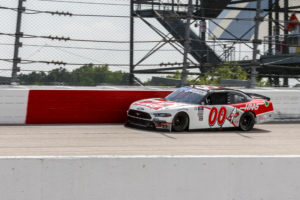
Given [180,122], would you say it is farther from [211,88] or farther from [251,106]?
[251,106]

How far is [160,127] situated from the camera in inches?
448

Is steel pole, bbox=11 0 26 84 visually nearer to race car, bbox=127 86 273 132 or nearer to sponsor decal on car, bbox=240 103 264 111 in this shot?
race car, bbox=127 86 273 132

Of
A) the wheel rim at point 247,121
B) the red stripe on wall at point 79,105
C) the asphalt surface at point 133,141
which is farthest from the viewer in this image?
the wheel rim at point 247,121

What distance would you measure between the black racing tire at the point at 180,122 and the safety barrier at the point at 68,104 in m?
1.67

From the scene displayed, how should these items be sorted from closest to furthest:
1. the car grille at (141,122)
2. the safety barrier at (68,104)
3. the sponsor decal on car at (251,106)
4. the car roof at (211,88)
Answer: the car grille at (141,122), the safety barrier at (68,104), the car roof at (211,88), the sponsor decal on car at (251,106)

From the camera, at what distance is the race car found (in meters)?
11.5

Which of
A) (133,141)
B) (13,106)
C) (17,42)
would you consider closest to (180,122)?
(133,141)

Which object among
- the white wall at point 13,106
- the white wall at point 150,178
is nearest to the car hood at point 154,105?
the white wall at point 13,106

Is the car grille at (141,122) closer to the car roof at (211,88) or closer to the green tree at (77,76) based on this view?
the green tree at (77,76)

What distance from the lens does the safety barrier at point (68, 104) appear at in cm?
1177

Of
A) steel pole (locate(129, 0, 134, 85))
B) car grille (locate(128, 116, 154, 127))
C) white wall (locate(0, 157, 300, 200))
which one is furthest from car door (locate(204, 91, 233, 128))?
white wall (locate(0, 157, 300, 200))

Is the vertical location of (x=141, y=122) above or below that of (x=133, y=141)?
above

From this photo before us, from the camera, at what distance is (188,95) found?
40.4ft

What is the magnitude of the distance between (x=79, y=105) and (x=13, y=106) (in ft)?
4.94
